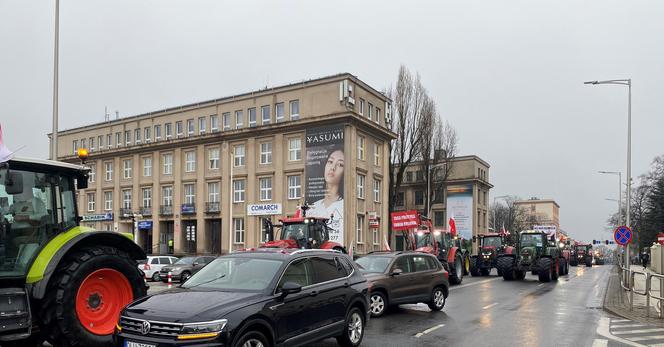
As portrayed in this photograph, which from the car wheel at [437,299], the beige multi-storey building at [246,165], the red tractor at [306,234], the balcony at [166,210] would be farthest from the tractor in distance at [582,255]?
the car wheel at [437,299]

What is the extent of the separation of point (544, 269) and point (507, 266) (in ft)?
5.53

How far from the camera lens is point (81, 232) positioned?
8.11 m

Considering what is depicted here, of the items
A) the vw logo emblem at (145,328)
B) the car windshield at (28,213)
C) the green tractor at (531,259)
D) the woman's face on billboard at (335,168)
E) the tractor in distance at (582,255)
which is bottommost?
the tractor in distance at (582,255)

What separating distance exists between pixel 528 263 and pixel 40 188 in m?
23.9

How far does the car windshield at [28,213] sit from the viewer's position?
716cm

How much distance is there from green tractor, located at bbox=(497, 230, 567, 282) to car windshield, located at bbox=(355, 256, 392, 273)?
1466 centimetres

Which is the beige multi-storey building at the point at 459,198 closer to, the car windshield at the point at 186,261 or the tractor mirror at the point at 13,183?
the car windshield at the point at 186,261

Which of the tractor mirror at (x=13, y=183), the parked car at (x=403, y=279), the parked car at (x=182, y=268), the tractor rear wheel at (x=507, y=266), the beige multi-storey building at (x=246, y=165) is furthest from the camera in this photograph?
the beige multi-storey building at (x=246, y=165)

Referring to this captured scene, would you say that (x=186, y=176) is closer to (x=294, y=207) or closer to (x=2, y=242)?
(x=294, y=207)

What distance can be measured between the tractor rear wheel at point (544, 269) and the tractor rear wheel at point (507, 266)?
1.24 metres

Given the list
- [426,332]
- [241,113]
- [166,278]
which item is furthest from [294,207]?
[426,332]

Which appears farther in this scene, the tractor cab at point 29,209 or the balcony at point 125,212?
the balcony at point 125,212

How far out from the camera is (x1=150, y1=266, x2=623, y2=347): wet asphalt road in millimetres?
10133

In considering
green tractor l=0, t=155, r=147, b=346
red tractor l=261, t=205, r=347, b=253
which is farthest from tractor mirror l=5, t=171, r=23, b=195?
red tractor l=261, t=205, r=347, b=253
